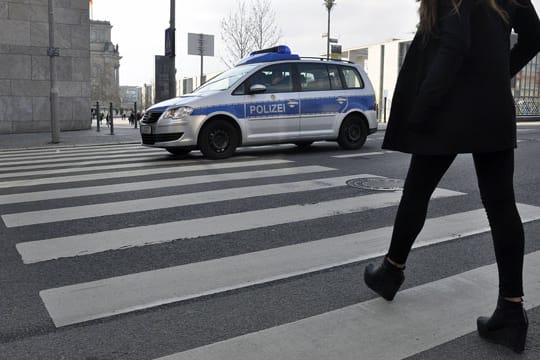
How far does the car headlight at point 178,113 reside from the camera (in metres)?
9.05

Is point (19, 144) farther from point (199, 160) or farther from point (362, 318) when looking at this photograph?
point (362, 318)

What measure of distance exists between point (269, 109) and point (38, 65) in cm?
1342

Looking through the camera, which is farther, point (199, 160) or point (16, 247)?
point (199, 160)

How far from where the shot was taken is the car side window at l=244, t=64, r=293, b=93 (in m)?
9.77

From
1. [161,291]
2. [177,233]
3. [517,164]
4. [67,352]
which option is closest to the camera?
[67,352]

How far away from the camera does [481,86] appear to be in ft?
7.95

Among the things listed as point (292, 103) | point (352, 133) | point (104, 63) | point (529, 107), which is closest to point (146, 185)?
point (292, 103)

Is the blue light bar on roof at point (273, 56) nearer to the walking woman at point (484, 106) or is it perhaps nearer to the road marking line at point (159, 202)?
the road marking line at point (159, 202)

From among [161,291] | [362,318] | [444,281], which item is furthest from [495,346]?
[161,291]

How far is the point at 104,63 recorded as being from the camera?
89125 mm

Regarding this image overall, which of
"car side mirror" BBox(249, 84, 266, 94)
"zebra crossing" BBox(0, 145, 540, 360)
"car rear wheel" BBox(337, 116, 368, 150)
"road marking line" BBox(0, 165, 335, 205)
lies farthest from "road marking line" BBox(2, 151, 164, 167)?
"car rear wheel" BBox(337, 116, 368, 150)

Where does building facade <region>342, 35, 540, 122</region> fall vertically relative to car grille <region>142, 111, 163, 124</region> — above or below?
above

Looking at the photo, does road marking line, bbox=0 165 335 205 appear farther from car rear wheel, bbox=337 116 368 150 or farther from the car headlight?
car rear wheel, bbox=337 116 368 150

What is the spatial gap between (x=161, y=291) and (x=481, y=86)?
6.69 feet
